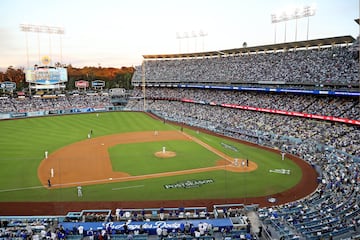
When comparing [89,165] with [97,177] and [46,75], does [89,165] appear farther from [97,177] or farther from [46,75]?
[46,75]

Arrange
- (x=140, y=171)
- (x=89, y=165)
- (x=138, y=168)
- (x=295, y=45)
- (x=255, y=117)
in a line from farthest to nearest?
(x=295, y=45), (x=255, y=117), (x=89, y=165), (x=138, y=168), (x=140, y=171)

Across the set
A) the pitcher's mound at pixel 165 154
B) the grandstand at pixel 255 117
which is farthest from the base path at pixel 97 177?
the pitcher's mound at pixel 165 154

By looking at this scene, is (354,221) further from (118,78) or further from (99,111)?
(118,78)

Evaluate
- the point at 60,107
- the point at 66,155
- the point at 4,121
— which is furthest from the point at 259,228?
the point at 60,107

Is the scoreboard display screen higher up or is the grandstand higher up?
the scoreboard display screen

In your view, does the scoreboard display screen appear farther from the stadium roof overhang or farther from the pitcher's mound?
the pitcher's mound

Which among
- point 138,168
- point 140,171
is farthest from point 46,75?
point 140,171

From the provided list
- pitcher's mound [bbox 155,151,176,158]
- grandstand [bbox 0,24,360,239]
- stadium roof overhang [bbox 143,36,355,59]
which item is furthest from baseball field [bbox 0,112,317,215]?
stadium roof overhang [bbox 143,36,355,59]
